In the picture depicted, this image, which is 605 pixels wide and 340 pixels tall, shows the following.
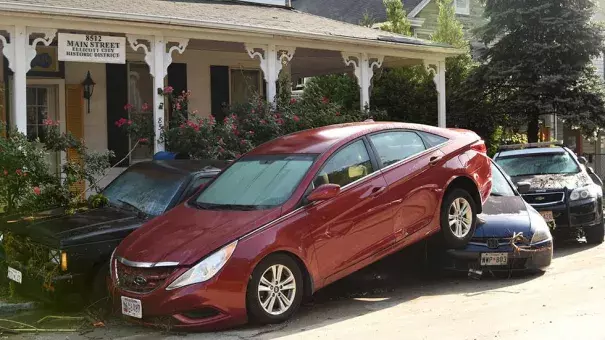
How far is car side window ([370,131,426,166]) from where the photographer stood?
7.73 metres

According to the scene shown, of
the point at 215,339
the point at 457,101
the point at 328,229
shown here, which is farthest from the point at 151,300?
the point at 457,101

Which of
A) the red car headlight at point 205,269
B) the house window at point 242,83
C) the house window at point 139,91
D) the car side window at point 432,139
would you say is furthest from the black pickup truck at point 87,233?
the house window at point 242,83

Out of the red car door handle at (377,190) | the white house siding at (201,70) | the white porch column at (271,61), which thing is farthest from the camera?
the white house siding at (201,70)

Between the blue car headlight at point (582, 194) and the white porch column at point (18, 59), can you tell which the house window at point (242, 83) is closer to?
the white porch column at point (18, 59)

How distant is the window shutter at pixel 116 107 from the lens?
1510 centimetres

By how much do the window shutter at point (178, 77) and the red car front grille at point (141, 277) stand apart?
31.5ft

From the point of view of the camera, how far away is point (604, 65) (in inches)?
1164

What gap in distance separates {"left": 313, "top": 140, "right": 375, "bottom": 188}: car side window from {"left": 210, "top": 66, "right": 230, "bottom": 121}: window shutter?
917 centimetres

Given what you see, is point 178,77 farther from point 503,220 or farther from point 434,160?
point 503,220

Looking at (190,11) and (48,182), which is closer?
(48,182)

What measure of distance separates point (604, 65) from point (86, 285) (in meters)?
27.4

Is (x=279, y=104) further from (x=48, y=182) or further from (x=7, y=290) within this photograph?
(x=7, y=290)

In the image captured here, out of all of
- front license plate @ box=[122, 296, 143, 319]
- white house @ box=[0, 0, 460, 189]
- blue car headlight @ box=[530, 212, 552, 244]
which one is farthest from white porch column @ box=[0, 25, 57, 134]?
blue car headlight @ box=[530, 212, 552, 244]

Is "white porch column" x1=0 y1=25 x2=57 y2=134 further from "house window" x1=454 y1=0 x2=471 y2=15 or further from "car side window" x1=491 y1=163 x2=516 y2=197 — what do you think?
"house window" x1=454 y1=0 x2=471 y2=15
